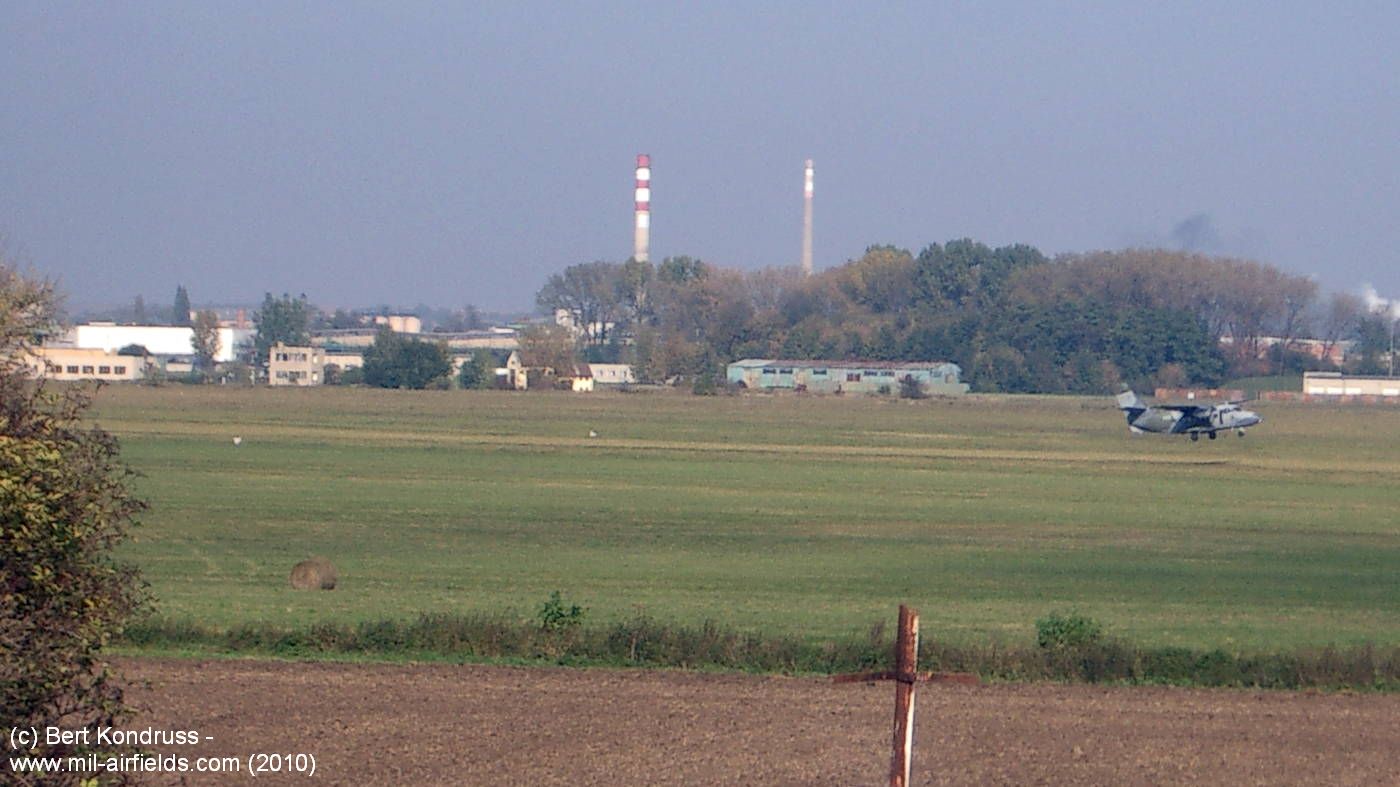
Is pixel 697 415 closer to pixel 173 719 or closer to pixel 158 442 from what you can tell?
pixel 158 442

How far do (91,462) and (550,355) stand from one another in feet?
404

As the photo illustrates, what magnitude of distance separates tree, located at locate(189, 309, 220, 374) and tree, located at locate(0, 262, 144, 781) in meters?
158

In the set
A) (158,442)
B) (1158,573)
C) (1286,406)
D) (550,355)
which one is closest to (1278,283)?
(1286,406)

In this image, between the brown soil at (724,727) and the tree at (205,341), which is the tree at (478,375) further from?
the brown soil at (724,727)

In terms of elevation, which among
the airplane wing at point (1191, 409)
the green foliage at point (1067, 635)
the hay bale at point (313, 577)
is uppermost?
the airplane wing at point (1191, 409)

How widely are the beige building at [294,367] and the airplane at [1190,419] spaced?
76.9 metres

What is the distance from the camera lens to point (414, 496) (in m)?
37.8

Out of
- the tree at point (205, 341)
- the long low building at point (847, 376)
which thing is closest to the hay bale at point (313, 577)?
the long low building at point (847, 376)

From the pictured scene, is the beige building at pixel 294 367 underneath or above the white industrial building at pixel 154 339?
underneath

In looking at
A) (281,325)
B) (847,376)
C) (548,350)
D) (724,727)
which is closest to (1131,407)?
(847,376)

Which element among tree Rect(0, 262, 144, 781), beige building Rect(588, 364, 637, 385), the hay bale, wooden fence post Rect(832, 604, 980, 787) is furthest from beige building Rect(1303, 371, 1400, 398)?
tree Rect(0, 262, 144, 781)

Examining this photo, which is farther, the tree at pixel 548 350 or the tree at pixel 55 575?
the tree at pixel 548 350

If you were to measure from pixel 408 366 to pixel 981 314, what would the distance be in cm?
5330

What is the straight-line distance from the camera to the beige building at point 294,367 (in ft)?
428
